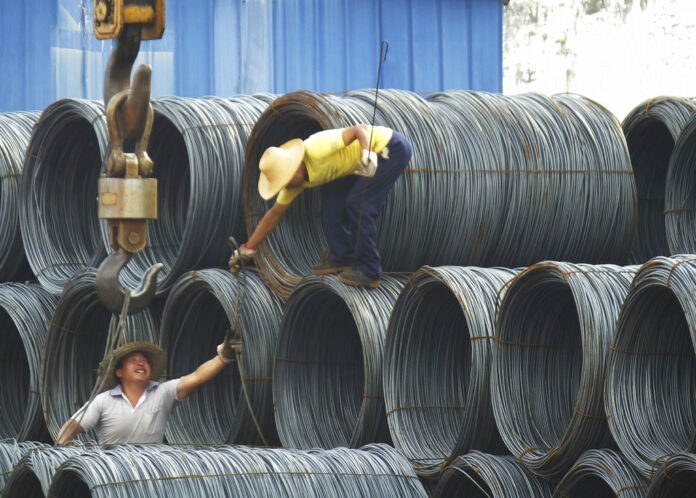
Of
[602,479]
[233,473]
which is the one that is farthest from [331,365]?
[602,479]

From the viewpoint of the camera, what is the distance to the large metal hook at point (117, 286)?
6621 millimetres

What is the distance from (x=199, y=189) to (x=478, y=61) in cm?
661

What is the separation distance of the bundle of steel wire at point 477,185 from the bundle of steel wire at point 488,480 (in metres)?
1.65

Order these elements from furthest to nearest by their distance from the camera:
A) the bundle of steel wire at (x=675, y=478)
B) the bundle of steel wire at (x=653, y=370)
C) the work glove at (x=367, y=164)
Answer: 1. the work glove at (x=367, y=164)
2. the bundle of steel wire at (x=653, y=370)
3. the bundle of steel wire at (x=675, y=478)

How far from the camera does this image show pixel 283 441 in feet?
29.0

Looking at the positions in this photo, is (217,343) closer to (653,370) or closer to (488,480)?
(488,480)

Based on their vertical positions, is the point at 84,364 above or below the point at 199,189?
below

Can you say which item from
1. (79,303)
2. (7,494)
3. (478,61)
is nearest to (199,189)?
(79,303)

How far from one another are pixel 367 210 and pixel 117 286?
2075mm

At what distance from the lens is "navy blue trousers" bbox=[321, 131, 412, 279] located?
8.34 meters

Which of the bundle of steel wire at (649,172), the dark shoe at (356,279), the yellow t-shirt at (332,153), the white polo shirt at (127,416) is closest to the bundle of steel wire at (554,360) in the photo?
the dark shoe at (356,279)

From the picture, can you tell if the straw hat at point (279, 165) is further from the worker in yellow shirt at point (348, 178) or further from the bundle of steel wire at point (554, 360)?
the bundle of steel wire at point (554, 360)

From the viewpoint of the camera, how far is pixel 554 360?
790 cm

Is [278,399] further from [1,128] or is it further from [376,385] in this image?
[1,128]
